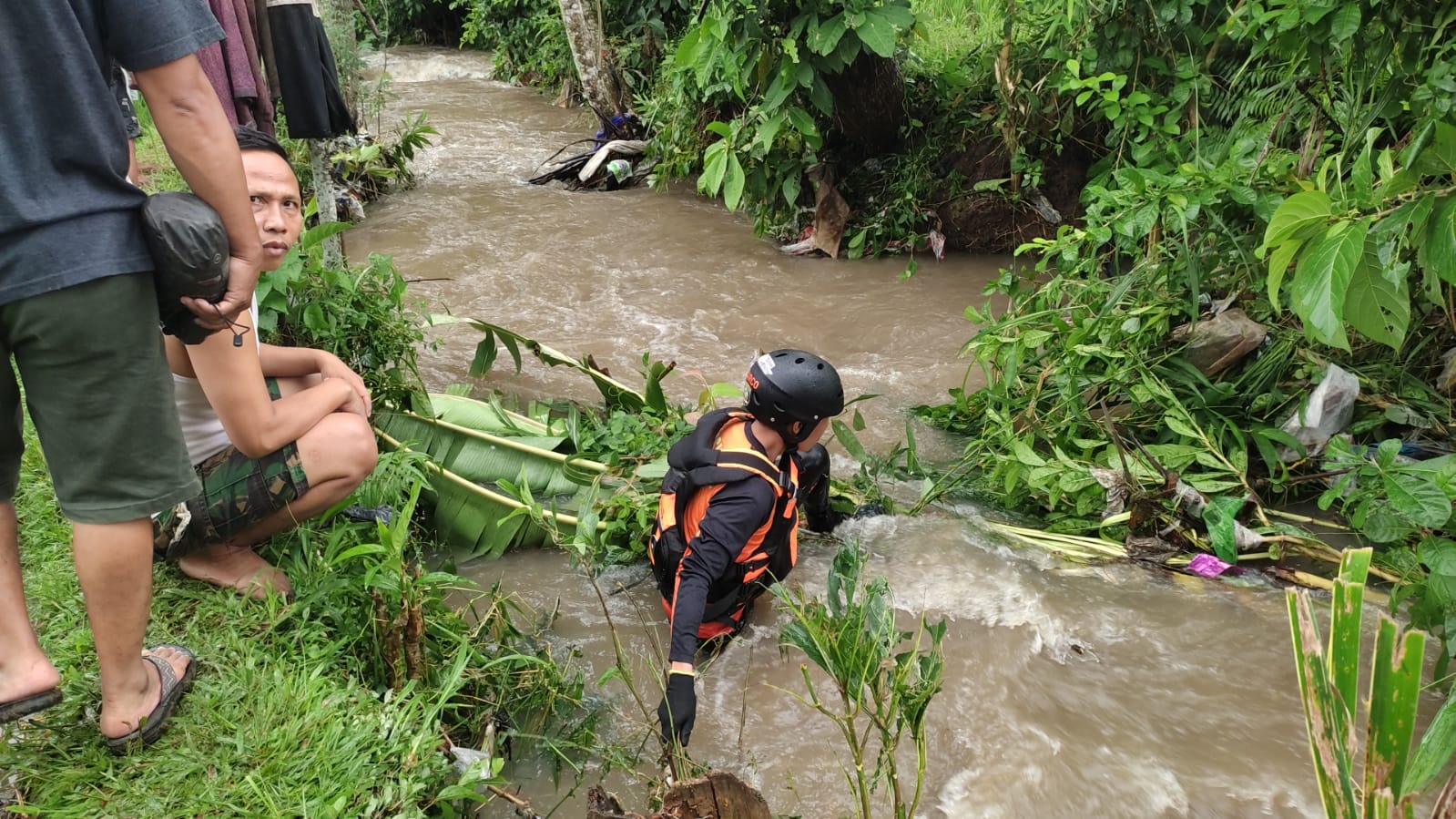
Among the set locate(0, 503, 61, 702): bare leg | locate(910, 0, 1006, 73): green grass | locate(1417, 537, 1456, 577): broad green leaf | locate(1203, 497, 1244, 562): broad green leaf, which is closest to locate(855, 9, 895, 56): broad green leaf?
locate(910, 0, 1006, 73): green grass

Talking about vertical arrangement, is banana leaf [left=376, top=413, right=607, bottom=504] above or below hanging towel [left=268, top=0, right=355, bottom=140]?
below

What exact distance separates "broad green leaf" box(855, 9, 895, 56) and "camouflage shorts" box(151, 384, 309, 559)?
397 centimetres

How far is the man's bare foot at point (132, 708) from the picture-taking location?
2.17 m

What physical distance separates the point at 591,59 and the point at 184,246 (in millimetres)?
8645

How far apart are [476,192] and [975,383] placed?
5367 mm

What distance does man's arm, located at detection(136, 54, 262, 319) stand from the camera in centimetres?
189

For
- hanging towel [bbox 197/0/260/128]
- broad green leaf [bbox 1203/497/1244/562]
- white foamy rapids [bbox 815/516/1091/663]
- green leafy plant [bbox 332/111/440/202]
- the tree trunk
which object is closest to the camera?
white foamy rapids [bbox 815/516/1091/663]

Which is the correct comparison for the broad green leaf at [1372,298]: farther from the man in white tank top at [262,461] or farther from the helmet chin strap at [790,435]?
the man in white tank top at [262,461]

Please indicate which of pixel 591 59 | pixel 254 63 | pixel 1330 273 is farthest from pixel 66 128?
pixel 591 59

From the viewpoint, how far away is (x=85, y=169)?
6.13 ft

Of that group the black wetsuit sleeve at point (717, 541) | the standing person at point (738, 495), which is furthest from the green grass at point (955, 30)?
the black wetsuit sleeve at point (717, 541)

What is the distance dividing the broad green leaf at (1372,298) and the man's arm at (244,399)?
2911 mm

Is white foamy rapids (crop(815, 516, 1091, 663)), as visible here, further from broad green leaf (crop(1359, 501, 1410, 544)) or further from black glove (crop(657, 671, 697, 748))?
black glove (crop(657, 671, 697, 748))

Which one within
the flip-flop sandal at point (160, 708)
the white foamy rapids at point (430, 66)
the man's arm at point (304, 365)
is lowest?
the white foamy rapids at point (430, 66)
